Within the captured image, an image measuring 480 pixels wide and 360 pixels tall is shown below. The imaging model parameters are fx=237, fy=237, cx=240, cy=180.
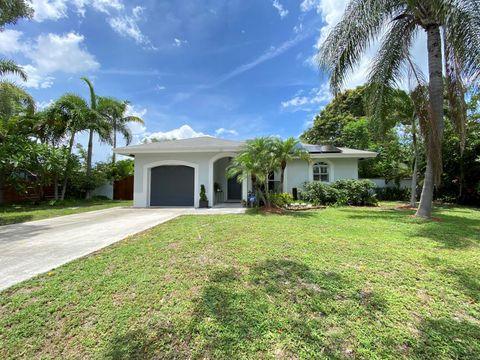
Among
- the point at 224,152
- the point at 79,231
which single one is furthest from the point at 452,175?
the point at 79,231

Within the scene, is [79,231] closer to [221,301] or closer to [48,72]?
[221,301]

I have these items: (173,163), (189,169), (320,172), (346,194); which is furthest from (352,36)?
(173,163)

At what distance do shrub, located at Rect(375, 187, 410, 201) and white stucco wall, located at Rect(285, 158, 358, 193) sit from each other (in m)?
4.10

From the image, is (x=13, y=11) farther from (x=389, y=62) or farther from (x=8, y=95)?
(x=389, y=62)

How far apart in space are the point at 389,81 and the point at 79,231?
40.3 ft

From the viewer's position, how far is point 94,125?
57.2 feet

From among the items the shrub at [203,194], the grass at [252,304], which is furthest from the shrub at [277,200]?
the grass at [252,304]

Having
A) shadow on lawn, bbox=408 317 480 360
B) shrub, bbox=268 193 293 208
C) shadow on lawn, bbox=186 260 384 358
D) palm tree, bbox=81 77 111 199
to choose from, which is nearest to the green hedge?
shrub, bbox=268 193 293 208

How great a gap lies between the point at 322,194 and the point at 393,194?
8193 mm

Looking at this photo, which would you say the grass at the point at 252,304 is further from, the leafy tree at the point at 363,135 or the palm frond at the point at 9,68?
the palm frond at the point at 9,68

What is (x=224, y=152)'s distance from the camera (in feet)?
43.3

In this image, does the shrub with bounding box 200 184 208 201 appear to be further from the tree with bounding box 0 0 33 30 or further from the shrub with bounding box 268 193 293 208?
the tree with bounding box 0 0 33 30

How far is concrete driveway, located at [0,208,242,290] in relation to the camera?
13.7 ft

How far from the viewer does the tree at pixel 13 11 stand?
29.6ft
